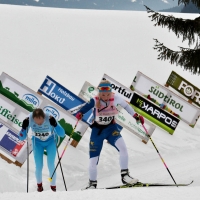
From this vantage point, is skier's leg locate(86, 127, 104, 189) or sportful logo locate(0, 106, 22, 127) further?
sportful logo locate(0, 106, 22, 127)

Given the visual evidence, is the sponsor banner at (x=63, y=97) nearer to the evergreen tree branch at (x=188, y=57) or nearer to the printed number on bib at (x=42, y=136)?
the evergreen tree branch at (x=188, y=57)

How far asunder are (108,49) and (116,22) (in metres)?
3.99

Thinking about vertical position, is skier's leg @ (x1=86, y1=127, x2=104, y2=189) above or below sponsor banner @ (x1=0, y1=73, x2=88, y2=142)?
above

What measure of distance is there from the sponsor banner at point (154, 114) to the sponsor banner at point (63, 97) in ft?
7.66

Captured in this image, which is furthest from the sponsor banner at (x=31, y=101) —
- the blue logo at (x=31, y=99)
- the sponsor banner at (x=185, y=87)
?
the sponsor banner at (x=185, y=87)

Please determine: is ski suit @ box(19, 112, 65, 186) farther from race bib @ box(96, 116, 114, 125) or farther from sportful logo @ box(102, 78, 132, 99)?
sportful logo @ box(102, 78, 132, 99)

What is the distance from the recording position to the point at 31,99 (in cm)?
Answer: 868

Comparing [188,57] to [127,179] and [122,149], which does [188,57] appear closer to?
[122,149]

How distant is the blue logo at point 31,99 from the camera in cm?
864

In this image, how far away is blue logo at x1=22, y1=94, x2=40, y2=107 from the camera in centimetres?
864

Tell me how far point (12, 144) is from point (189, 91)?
7.69m

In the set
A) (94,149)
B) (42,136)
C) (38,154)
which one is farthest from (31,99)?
(94,149)

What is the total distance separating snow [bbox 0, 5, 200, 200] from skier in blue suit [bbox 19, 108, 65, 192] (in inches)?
39.8

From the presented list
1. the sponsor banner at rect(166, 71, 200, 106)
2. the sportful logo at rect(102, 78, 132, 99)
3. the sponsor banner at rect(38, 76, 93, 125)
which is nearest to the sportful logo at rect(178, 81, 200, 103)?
the sponsor banner at rect(166, 71, 200, 106)
